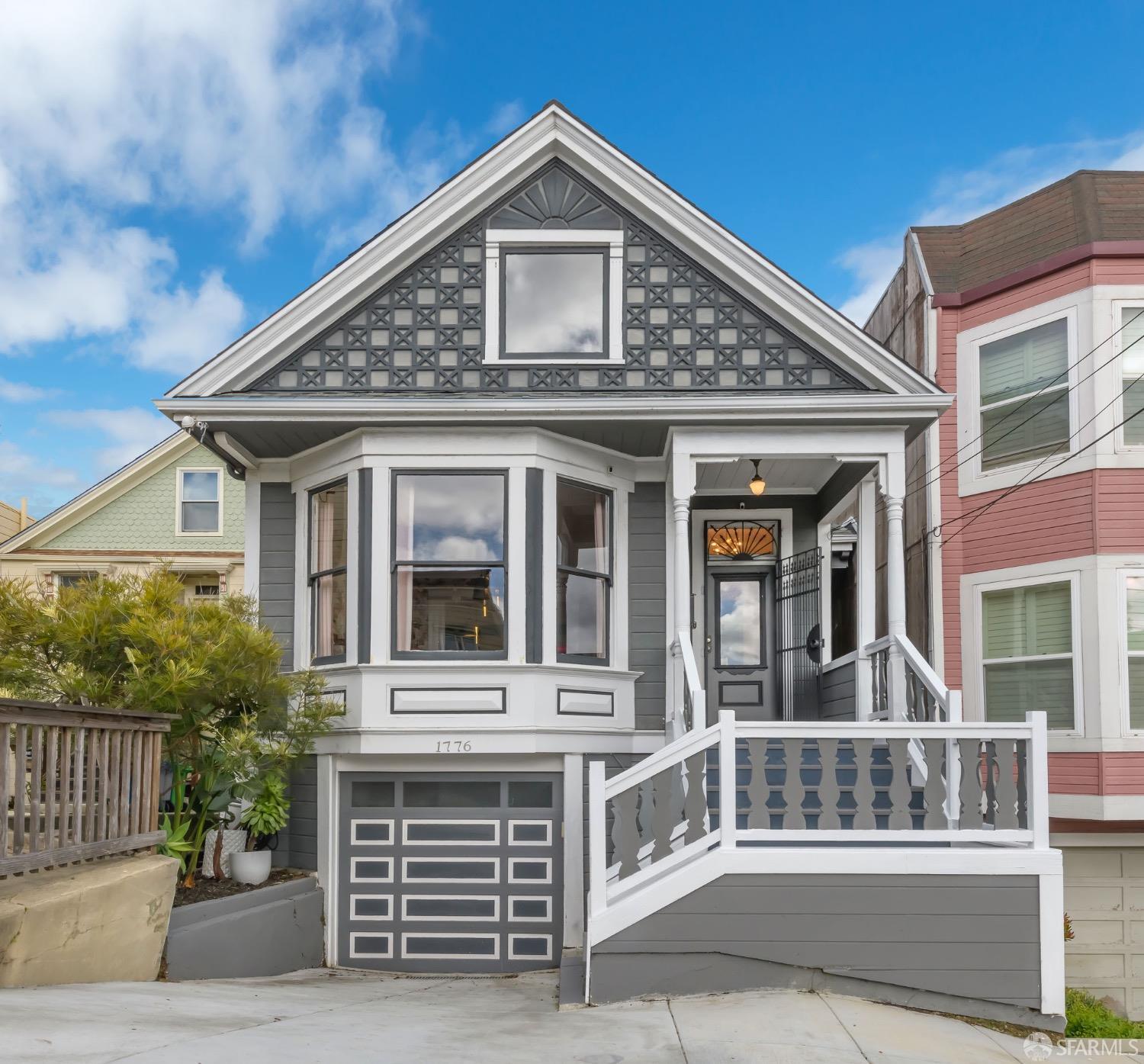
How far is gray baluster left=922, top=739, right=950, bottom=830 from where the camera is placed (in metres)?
7.14

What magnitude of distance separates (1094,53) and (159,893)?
57.2 feet

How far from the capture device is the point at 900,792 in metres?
7.11

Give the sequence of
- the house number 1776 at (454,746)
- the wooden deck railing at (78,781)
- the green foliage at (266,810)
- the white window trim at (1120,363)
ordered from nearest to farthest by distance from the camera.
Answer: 1. the wooden deck railing at (78,781)
2. the green foliage at (266,810)
3. the house number 1776 at (454,746)
4. the white window trim at (1120,363)

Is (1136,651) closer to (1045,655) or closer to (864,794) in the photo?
(1045,655)

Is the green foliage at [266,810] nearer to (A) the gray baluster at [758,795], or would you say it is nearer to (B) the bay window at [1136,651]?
(A) the gray baluster at [758,795]

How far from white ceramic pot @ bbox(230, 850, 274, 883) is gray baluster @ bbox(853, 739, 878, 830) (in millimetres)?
4933

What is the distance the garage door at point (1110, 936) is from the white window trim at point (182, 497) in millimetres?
17632

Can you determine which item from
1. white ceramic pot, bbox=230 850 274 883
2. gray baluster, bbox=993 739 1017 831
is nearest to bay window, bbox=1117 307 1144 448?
gray baluster, bbox=993 739 1017 831

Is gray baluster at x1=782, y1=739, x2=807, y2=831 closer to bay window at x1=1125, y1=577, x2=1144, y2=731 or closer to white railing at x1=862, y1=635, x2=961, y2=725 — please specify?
white railing at x1=862, y1=635, x2=961, y2=725

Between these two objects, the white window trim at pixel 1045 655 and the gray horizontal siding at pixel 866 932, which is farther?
the white window trim at pixel 1045 655

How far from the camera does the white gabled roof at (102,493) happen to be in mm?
22750

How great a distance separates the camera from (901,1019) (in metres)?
6.47

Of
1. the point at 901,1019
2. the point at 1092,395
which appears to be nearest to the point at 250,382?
the point at 901,1019

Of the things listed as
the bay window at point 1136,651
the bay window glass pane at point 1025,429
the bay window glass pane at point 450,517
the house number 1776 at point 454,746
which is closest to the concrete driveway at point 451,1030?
the house number 1776 at point 454,746
